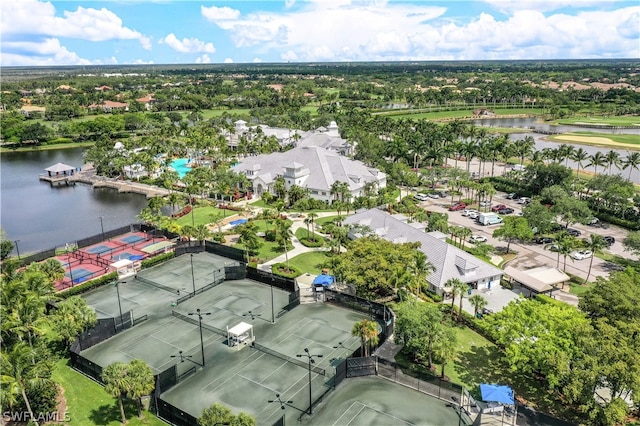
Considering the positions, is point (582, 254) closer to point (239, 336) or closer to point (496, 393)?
point (496, 393)

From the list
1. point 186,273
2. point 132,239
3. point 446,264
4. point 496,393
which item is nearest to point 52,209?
point 132,239

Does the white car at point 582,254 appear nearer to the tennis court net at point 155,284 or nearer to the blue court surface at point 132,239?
the tennis court net at point 155,284

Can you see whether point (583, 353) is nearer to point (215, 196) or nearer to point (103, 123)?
point (215, 196)

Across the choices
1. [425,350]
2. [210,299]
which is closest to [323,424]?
[425,350]

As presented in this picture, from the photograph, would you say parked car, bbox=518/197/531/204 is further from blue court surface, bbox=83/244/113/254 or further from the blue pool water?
the blue pool water

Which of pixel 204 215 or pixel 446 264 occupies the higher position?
pixel 446 264

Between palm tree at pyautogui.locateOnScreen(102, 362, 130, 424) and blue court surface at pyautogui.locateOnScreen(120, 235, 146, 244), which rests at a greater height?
palm tree at pyautogui.locateOnScreen(102, 362, 130, 424)

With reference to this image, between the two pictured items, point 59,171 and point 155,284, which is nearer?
point 155,284

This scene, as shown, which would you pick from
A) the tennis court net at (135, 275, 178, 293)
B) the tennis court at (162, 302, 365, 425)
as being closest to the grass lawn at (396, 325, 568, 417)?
the tennis court at (162, 302, 365, 425)
